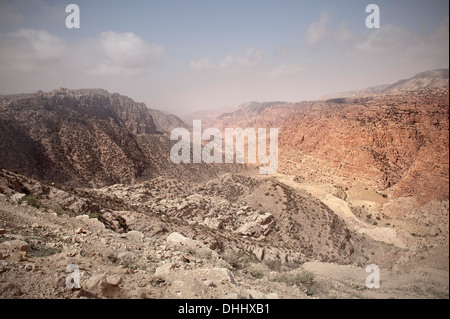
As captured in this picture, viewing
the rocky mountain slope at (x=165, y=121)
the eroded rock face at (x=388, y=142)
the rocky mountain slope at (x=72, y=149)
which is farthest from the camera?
the rocky mountain slope at (x=165, y=121)

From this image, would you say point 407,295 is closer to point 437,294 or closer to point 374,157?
point 437,294

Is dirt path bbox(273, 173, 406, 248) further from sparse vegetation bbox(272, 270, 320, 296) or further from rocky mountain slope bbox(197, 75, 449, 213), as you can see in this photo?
sparse vegetation bbox(272, 270, 320, 296)

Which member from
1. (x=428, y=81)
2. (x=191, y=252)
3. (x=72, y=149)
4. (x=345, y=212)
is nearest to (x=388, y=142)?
(x=428, y=81)

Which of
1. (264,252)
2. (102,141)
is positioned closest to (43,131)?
(102,141)

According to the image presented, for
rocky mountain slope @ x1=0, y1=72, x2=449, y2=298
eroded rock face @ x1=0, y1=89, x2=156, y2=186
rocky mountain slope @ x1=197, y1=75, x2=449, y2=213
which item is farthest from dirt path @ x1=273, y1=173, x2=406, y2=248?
eroded rock face @ x1=0, y1=89, x2=156, y2=186

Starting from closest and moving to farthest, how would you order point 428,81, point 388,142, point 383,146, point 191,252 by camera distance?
1. point 191,252
2. point 428,81
3. point 388,142
4. point 383,146

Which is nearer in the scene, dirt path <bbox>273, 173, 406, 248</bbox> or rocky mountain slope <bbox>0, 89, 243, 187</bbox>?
dirt path <bbox>273, 173, 406, 248</bbox>

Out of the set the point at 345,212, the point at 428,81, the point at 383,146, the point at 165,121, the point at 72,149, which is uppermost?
the point at 165,121

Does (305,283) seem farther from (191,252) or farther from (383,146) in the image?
(383,146)

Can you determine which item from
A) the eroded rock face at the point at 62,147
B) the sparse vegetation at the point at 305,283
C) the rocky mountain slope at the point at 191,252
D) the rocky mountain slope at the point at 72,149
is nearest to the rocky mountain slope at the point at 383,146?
the rocky mountain slope at the point at 191,252

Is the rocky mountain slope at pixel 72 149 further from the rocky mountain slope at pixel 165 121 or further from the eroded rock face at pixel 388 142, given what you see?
the rocky mountain slope at pixel 165 121

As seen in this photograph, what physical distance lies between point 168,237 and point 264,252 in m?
5.22

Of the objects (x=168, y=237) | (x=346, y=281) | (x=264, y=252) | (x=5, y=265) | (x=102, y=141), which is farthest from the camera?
(x=102, y=141)

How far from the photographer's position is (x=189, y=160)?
150 ft
